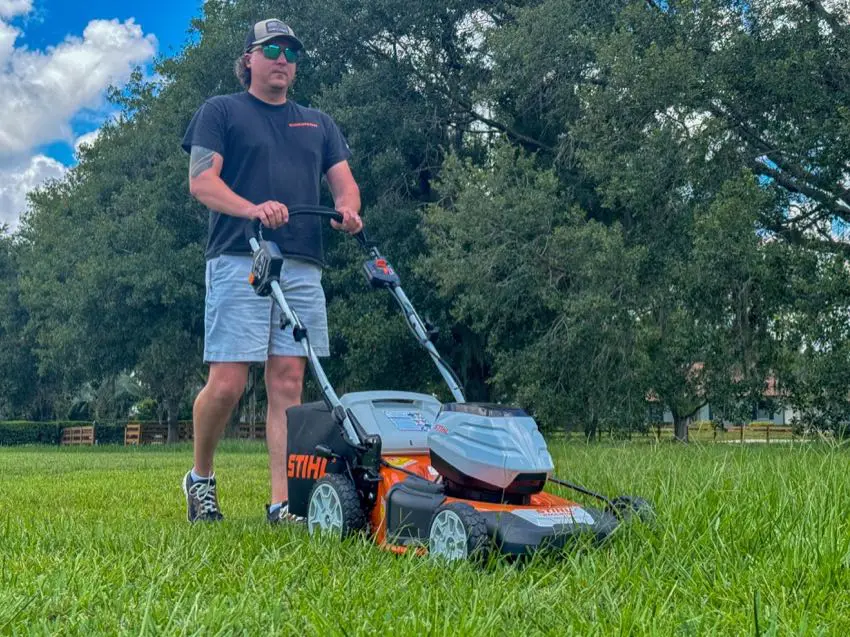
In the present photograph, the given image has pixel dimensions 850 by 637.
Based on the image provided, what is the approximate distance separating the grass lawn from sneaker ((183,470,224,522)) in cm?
31

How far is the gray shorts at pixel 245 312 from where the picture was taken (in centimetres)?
435

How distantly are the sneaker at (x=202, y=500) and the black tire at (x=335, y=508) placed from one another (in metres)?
0.94

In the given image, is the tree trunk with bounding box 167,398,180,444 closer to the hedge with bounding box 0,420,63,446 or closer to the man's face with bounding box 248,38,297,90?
the hedge with bounding box 0,420,63,446

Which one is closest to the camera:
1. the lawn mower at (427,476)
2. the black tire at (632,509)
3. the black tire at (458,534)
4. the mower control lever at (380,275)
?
the black tire at (458,534)

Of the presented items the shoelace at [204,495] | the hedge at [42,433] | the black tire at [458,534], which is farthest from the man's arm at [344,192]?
the hedge at [42,433]

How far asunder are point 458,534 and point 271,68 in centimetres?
260

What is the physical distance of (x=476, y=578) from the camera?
107 inches

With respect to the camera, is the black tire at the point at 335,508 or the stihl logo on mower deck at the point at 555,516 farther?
the black tire at the point at 335,508

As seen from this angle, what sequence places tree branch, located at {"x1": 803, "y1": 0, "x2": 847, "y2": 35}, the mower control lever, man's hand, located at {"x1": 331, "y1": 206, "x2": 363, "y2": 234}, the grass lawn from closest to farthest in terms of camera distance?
the grass lawn, the mower control lever, man's hand, located at {"x1": 331, "y1": 206, "x2": 363, "y2": 234}, tree branch, located at {"x1": 803, "y1": 0, "x2": 847, "y2": 35}

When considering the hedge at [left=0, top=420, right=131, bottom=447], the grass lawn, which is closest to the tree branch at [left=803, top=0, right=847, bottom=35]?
the grass lawn

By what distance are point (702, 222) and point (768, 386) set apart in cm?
329

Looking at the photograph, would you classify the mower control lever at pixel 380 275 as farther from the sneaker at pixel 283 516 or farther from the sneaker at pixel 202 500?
the sneaker at pixel 202 500

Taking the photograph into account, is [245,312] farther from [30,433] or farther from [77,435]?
[30,433]

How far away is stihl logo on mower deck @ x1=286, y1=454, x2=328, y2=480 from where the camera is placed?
12.8 ft
